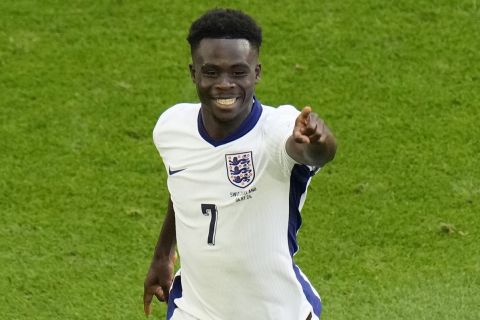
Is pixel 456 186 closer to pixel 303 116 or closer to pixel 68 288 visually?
pixel 68 288

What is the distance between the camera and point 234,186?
4754mm

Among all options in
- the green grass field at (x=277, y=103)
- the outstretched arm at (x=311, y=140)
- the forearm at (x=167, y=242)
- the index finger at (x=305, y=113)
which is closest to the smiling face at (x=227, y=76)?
the outstretched arm at (x=311, y=140)

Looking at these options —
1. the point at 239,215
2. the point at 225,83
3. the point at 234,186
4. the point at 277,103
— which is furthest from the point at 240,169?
the point at 277,103

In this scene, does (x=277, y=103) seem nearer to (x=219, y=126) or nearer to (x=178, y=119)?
(x=178, y=119)

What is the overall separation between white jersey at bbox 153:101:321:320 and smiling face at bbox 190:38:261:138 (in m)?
0.09

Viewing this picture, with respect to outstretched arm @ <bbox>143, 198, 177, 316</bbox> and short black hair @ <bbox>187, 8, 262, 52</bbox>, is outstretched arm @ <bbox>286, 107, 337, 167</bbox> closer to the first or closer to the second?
short black hair @ <bbox>187, 8, 262, 52</bbox>

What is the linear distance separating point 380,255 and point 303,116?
11.1ft

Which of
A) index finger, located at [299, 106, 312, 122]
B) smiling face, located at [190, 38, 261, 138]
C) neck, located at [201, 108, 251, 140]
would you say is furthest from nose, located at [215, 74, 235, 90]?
index finger, located at [299, 106, 312, 122]

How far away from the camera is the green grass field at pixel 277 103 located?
23.6 ft

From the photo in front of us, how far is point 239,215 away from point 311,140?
70cm

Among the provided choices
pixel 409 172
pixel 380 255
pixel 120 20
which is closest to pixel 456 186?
pixel 409 172

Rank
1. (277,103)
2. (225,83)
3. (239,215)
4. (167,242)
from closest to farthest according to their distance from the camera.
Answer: (225,83)
(239,215)
(167,242)
(277,103)

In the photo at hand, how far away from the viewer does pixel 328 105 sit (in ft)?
28.2

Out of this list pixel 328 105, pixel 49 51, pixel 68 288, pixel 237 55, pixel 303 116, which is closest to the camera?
pixel 303 116
